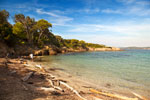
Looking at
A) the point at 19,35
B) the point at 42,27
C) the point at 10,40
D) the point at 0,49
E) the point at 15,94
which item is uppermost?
the point at 42,27

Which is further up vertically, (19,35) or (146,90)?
(19,35)

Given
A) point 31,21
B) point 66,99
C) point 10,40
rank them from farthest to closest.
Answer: point 31,21
point 10,40
point 66,99

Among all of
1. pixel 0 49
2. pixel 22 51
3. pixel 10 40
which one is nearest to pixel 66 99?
pixel 0 49

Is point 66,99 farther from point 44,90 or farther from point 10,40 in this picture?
point 10,40

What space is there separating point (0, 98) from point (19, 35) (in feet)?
149

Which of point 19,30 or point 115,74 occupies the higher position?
point 19,30

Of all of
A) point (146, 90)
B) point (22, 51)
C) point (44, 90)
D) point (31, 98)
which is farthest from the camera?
point (22, 51)

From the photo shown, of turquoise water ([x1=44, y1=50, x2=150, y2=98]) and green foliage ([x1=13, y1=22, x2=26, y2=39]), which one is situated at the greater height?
green foliage ([x1=13, y1=22, x2=26, y2=39])

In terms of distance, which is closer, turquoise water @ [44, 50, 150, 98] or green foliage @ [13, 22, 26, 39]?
turquoise water @ [44, 50, 150, 98]

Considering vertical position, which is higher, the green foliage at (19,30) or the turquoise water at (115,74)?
the green foliage at (19,30)

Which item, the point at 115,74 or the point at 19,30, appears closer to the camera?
the point at 115,74

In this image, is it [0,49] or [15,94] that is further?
[0,49]

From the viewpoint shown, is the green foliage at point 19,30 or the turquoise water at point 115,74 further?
the green foliage at point 19,30

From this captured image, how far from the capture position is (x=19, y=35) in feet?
142
